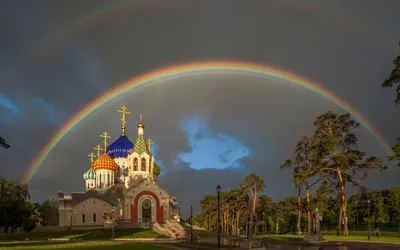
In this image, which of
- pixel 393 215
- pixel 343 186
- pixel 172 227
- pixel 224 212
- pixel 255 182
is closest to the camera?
pixel 343 186

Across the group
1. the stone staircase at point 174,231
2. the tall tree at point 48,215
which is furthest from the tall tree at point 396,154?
the tall tree at point 48,215

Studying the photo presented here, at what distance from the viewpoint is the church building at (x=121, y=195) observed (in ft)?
245

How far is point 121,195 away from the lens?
8162cm

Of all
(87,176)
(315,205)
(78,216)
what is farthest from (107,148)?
(315,205)

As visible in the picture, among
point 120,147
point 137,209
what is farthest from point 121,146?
point 137,209

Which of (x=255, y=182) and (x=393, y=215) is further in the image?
(x=393, y=215)

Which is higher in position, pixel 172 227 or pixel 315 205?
pixel 315 205

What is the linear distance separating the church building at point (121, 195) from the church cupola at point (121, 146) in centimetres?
25

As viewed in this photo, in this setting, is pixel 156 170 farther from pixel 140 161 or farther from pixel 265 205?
pixel 265 205

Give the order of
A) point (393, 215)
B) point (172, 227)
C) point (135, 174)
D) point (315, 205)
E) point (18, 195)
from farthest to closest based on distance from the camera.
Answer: point (18, 195) → point (393, 215) → point (135, 174) → point (172, 227) → point (315, 205)

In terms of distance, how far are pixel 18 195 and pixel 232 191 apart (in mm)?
59552

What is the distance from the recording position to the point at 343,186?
5309cm

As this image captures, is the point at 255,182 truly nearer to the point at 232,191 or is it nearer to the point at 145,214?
the point at 232,191

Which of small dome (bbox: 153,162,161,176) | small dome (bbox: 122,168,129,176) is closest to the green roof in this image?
small dome (bbox: 122,168,129,176)
